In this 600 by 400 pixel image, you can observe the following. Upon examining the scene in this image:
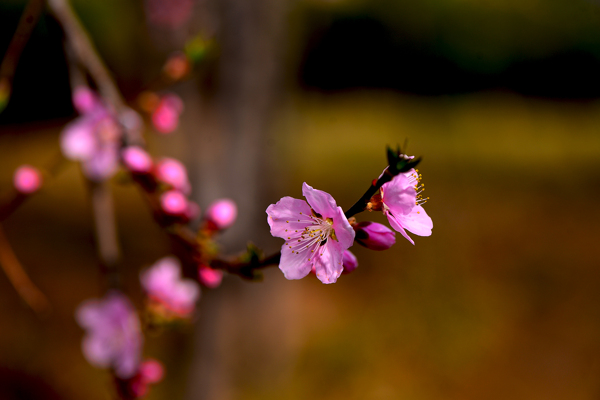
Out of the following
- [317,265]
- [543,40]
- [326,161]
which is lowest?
[326,161]

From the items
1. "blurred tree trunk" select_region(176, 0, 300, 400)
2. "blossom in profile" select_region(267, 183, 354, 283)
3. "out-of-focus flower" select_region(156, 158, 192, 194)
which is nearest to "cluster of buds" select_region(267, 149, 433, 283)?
"blossom in profile" select_region(267, 183, 354, 283)

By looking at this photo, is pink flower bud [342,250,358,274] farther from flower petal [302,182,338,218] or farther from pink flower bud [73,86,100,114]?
pink flower bud [73,86,100,114]

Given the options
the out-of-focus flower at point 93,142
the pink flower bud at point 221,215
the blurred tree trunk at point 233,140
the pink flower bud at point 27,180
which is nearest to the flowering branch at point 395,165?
the pink flower bud at point 221,215

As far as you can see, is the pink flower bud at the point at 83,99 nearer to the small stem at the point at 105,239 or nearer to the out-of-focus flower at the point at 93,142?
the out-of-focus flower at the point at 93,142

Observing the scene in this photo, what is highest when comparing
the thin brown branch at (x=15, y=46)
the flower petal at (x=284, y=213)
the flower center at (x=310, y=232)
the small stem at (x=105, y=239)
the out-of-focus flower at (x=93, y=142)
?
the thin brown branch at (x=15, y=46)

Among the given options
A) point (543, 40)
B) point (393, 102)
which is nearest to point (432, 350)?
point (393, 102)

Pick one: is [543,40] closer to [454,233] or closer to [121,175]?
[454,233]
